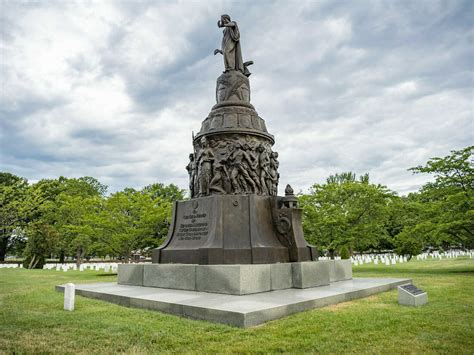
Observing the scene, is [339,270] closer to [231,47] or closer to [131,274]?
[131,274]

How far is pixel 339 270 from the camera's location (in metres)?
12.2

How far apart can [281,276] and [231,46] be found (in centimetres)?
862

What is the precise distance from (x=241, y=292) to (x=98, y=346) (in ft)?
13.1

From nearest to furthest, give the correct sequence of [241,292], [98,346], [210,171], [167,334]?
1. [98,346]
2. [167,334]
3. [241,292]
4. [210,171]

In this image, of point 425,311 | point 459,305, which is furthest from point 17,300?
point 459,305

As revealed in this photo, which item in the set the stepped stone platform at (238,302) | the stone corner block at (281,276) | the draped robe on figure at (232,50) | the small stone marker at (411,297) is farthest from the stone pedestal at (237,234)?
the draped robe on figure at (232,50)

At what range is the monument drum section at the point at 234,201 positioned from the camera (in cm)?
1044

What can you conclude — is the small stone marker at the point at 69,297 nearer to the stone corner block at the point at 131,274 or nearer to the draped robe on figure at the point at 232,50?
the stone corner block at the point at 131,274

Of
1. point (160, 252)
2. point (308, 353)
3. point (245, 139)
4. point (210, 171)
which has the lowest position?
point (308, 353)

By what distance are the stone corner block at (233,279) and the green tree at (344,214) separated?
51.6 feet

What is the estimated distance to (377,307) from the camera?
7828 mm

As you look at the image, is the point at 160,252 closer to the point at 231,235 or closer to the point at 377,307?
the point at 231,235

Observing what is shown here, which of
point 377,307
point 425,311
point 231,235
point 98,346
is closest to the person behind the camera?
point 98,346

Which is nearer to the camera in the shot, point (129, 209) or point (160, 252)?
point (160, 252)
